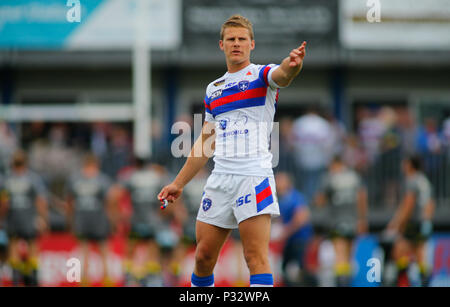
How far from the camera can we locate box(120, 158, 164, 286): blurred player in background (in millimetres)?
12219

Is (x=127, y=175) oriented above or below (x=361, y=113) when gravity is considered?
below

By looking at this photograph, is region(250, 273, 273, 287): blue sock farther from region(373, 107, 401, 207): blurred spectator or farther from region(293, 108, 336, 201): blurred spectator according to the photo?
region(373, 107, 401, 207): blurred spectator

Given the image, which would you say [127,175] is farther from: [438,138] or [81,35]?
[438,138]

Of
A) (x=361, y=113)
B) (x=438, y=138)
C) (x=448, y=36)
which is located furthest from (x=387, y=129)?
(x=448, y=36)

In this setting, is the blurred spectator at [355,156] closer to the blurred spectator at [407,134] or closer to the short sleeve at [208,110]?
the blurred spectator at [407,134]

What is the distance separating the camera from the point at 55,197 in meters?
13.0

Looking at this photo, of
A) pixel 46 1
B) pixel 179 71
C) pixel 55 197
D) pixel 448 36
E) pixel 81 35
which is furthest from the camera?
pixel 179 71

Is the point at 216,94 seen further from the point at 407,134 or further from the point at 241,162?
the point at 407,134

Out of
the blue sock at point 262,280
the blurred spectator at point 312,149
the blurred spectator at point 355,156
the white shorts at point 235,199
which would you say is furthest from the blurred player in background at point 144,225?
the blue sock at point 262,280

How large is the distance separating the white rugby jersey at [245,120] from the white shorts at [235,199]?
0.06 metres

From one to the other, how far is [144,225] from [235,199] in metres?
7.31

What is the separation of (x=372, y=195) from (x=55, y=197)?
5.66 metres

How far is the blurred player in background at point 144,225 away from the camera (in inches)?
481

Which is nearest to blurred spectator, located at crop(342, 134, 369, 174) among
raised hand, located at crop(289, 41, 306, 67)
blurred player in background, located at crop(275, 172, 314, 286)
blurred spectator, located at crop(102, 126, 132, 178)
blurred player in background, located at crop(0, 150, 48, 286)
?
blurred player in background, located at crop(275, 172, 314, 286)
